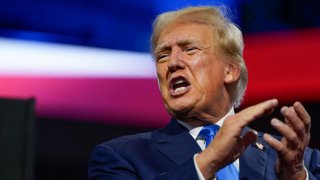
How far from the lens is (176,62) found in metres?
1.78

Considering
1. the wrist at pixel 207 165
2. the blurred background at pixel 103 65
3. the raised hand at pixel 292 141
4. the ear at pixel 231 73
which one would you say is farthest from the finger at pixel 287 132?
the blurred background at pixel 103 65

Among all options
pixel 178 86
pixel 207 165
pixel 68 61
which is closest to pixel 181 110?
pixel 178 86

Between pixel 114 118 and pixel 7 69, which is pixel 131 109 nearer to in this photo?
pixel 114 118

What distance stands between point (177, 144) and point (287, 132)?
33 cm

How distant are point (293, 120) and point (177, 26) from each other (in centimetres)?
49

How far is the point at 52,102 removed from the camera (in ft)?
8.98

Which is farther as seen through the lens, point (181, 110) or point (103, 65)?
point (103, 65)

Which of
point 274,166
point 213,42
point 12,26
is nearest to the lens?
point 274,166

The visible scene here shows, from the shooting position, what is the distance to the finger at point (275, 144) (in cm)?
148

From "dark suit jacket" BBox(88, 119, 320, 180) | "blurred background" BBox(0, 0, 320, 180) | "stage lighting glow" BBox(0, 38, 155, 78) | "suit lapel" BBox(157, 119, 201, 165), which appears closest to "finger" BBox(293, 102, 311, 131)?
"dark suit jacket" BBox(88, 119, 320, 180)

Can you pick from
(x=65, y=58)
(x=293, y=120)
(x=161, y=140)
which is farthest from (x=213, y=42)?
(x=65, y=58)

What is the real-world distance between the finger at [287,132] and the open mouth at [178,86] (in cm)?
34

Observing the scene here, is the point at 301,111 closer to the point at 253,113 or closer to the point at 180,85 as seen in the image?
the point at 253,113

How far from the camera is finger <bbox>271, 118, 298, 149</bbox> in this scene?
1463 mm
